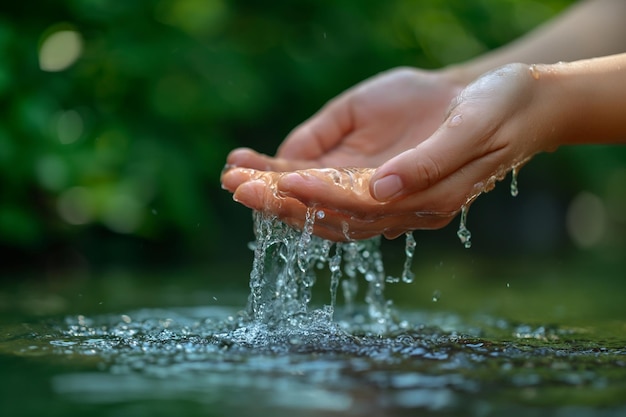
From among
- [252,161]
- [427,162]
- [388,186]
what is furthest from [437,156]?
[252,161]

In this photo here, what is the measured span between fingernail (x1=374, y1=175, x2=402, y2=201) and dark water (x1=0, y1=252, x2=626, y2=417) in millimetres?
325

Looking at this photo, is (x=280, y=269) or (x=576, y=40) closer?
(x=280, y=269)

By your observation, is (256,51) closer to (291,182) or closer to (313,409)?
(291,182)

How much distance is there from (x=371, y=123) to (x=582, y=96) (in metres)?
0.74

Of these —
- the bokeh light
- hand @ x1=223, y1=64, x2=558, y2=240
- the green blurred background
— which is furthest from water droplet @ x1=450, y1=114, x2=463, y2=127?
the bokeh light

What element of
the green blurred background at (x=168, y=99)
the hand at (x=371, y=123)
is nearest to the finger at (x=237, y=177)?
the hand at (x=371, y=123)

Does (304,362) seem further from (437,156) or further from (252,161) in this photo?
(252,161)

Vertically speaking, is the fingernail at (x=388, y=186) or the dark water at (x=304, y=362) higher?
the fingernail at (x=388, y=186)

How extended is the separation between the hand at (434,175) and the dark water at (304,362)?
286mm

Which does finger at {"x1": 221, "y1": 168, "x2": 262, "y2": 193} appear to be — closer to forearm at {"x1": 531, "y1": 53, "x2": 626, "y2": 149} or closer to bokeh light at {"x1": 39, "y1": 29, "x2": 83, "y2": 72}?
forearm at {"x1": 531, "y1": 53, "x2": 626, "y2": 149}

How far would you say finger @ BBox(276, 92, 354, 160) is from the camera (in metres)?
2.54

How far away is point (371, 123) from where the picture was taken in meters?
2.60

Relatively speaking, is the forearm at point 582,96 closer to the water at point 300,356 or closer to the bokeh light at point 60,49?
the water at point 300,356

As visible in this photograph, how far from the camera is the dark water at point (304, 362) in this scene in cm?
123
